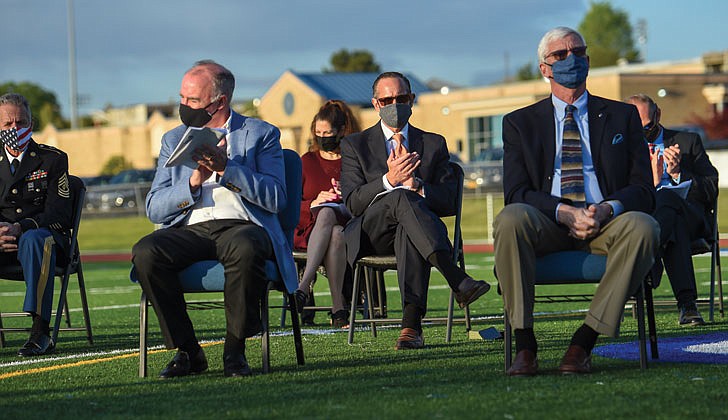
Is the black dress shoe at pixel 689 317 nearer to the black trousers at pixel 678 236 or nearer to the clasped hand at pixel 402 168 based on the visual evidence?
the black trousers at pixel 678 236

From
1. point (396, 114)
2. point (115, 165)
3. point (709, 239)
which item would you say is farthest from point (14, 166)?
point (115, 165)

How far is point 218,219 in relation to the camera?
21.2 ft

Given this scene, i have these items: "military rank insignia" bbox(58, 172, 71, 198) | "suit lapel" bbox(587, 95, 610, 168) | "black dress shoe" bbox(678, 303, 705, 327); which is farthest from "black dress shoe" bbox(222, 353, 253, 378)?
"black dress shoe" bbox(678, 303, 705, 327)

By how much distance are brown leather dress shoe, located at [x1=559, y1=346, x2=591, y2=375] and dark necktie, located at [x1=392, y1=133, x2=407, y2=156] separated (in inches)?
90.1

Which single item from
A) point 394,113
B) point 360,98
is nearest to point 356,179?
point 394,113

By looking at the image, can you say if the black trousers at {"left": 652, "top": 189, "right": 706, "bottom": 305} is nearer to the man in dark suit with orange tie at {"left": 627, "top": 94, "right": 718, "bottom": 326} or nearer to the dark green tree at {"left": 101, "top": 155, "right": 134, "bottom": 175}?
the man in dark suit with orange tie at {"left": 627, "top": 94, "right": 718, "bottom": 326}

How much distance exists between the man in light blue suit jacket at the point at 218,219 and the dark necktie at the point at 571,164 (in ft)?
4.84

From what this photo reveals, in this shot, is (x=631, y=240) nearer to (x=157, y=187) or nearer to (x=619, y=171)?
(x=619, y=171)

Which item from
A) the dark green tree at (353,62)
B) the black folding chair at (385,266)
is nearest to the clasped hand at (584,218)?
the black folding chair at (385,266)

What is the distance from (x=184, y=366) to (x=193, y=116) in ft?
4.28

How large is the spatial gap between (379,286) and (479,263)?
9389mm

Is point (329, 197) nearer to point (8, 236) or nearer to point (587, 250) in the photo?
point (8, 236)

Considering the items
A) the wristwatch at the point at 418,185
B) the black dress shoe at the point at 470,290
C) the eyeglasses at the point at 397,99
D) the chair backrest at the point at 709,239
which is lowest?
the black dress shoe at the point at 470,290

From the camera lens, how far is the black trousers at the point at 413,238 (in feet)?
24.4
